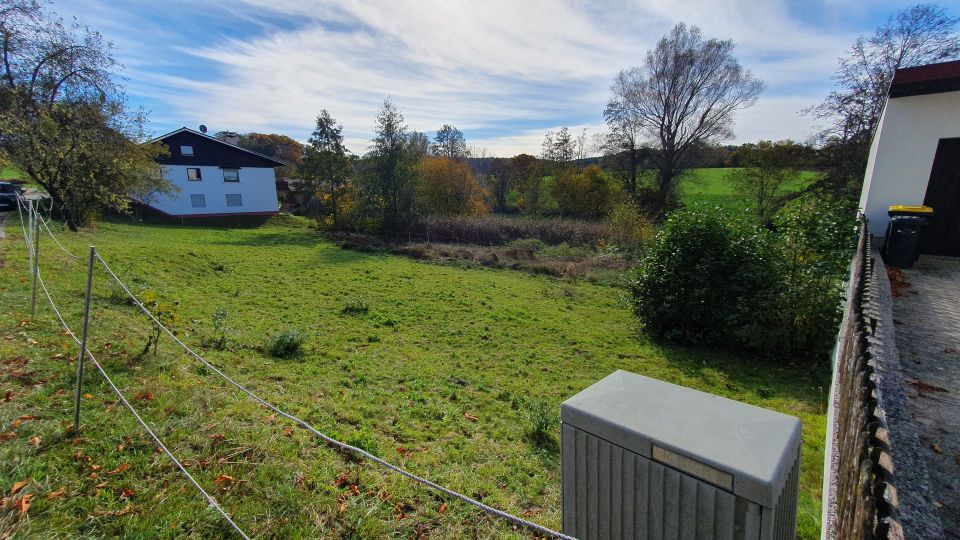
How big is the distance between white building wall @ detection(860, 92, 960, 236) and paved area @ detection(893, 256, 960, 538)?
1.80m

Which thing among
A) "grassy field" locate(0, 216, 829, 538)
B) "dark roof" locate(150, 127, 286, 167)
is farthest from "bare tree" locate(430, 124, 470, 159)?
"grassy field" locate(0, 216, 829, 538)

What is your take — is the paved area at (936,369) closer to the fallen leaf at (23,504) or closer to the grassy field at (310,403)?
the grassy field at (310,403)

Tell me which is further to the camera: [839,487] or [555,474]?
[555,474]

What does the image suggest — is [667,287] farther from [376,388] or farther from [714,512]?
[714,512]

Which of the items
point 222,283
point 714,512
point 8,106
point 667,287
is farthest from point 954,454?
point 8,106

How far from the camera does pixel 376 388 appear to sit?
5273mm

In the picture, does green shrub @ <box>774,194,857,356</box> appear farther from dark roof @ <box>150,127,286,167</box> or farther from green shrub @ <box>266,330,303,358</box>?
dark roof @ <box>150,127,286,167</box>

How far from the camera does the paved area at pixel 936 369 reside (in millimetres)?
2223

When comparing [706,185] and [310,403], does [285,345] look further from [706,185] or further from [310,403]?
[706,185]

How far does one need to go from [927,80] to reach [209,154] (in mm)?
36891

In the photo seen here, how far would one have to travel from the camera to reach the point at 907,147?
743 cm

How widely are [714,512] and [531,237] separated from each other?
22.2 meters

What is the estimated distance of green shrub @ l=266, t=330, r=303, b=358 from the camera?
5945 mm

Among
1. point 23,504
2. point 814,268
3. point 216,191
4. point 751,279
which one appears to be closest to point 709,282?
point 751,279
